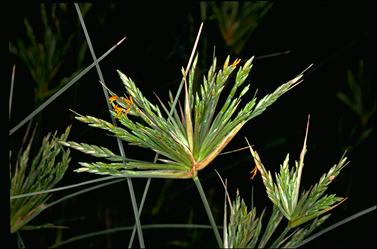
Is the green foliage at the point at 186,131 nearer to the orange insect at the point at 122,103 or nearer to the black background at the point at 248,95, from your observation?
the orange insect at the point at 122,103

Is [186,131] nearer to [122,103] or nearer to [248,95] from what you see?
[122,103]

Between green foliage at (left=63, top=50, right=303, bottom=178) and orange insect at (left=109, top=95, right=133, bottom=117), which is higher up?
orange insect at (left=109, top=95, right=133, bottom=117)

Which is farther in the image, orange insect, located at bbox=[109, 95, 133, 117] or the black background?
the black background

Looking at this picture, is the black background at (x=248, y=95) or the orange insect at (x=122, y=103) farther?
the black background at (x=248, y=95)

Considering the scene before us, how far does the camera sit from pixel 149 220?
156 centimetres

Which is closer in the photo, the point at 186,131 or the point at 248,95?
the point at 186,131

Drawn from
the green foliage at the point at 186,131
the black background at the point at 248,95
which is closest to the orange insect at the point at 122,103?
the green foliage at the point at 186,131

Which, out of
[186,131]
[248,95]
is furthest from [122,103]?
[248,95]

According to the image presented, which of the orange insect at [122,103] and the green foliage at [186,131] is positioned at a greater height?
the orange insect at [122,103]

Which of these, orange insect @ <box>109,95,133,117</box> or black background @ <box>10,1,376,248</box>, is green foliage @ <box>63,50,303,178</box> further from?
black background @ <box>10,1,376,248</box>

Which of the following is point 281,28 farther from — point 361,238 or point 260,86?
point 361,238

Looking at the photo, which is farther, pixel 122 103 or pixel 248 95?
pixel 248 95

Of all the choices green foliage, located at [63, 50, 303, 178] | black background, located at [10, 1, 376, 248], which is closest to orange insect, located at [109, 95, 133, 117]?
green foliage, located at [63, 50, 303, 178]

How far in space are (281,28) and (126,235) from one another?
0.58 meters
